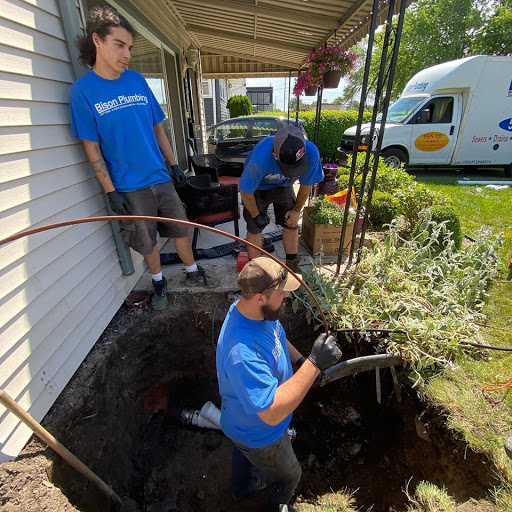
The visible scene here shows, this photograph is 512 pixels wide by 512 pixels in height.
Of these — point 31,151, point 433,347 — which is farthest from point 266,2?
point 433,347

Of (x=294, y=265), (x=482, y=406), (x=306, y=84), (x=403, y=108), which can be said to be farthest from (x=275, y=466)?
(x=403, y=108)

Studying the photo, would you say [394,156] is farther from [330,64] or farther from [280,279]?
[280,279]

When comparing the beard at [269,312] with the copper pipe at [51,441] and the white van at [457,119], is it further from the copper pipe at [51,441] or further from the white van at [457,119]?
the white van at [457,119]

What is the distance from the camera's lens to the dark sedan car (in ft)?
25.1

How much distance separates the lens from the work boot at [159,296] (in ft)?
9.21

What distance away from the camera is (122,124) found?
2.26 m

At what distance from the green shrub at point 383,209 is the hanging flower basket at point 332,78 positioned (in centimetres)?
178

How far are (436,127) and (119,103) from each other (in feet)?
29.2

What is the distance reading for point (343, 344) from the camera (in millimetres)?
2715

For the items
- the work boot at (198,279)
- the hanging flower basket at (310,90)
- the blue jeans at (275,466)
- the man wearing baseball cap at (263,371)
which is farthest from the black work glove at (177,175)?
the hanging flower basket at (310,90)

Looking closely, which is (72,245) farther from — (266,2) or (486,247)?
(486,247)

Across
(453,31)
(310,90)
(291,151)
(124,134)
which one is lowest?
(291,151)

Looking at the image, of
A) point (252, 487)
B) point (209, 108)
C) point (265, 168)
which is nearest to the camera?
point (252, 487)

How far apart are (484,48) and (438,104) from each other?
1259cm
